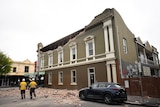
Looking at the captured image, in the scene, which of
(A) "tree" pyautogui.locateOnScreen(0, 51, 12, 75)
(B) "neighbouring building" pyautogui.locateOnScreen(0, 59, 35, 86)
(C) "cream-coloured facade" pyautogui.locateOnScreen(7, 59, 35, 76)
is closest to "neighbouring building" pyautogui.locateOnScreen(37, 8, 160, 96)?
(A) "tree" pyautogui.locateOnScreen(0, 51, 12, 75)

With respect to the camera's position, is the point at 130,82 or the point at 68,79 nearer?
the point at 130,82

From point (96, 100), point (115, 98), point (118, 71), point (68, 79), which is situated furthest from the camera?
point (68, 79)

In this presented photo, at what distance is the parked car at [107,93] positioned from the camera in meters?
9.13

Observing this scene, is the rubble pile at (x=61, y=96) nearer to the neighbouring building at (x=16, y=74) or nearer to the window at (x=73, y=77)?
the window at (x=73, y=77)

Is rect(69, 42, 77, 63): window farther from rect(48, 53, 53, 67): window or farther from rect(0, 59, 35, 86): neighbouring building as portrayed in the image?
rect(0, 59, 35, 86): neighbouring building

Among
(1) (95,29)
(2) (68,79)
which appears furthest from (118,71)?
(2) (68,79)

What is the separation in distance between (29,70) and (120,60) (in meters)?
35.9

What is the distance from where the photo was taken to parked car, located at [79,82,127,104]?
9133mm

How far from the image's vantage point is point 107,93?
31.2 feet

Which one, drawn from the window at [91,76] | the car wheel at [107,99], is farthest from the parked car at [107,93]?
the window at [91,76]

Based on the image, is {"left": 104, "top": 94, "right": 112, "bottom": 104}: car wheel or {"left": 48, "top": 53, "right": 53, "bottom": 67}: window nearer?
{"left": 104, "top": 94, "right": 112, "bottom": 104}: car wheel

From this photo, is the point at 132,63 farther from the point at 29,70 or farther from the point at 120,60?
the point at 29,70

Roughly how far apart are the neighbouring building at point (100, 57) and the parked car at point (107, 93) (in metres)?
2.74

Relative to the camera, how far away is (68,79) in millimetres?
19312
